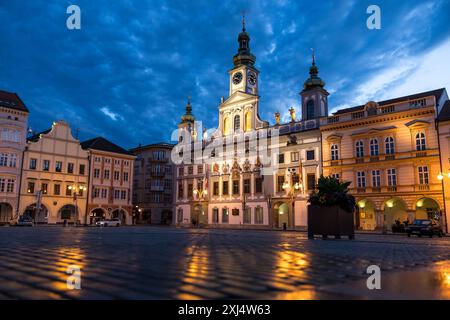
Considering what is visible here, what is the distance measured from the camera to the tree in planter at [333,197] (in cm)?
2186

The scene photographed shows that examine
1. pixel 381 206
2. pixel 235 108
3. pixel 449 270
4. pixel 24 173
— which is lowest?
pixel 449 270

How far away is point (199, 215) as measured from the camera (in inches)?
2287

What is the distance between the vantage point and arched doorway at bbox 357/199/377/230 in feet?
136

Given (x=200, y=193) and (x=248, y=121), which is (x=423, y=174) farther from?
(x=200, y=193)

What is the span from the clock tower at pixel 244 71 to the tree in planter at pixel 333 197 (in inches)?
1355

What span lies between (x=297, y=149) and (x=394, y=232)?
15.7 meters

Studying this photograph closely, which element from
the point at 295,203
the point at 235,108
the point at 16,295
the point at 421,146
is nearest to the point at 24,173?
the point at 235,108

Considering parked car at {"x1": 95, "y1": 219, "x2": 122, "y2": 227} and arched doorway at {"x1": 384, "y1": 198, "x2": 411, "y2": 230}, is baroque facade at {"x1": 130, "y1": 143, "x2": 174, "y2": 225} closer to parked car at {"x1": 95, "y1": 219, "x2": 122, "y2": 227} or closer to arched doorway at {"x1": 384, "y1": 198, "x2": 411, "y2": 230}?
parked car at {"x1": 95, "y1": 219, "x2": 122, "y2": 227}

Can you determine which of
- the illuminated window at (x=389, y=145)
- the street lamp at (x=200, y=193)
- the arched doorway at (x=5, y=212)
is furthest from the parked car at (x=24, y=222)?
the illuminated window at (x=389, y=145)

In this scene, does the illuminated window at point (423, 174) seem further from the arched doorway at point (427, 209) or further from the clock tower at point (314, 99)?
the clock tower at point (314, 99)

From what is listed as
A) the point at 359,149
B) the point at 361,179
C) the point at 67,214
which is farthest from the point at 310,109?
the point at 67,214
